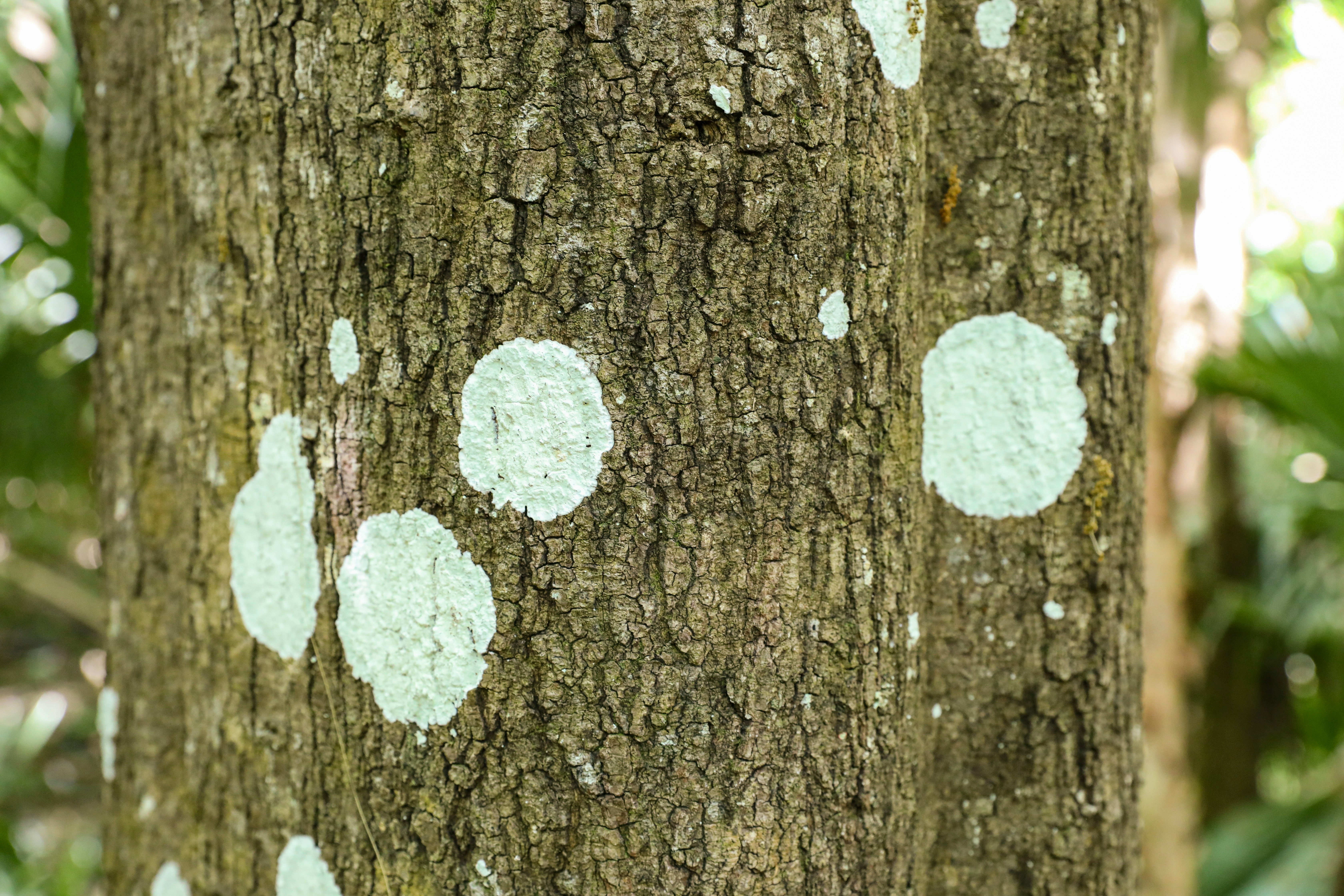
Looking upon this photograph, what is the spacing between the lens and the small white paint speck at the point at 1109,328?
88cm

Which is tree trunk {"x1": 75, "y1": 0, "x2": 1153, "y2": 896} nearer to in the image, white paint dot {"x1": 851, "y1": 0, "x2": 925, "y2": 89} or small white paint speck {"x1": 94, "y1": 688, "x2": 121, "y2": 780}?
white paint dot {"x1": 851, "y1": 0, "x2": 925, "y2": 89}

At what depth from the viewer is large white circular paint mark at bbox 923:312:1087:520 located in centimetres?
85

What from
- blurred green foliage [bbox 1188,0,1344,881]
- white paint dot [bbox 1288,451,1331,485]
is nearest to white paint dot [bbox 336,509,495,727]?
blurred green foliage [bbox 1188,0,1344,881]

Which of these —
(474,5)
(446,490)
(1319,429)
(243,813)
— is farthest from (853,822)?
(1319,429)

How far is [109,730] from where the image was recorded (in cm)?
98

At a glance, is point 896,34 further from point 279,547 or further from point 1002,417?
point 279,547

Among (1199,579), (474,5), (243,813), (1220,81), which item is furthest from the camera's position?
(1199,579)

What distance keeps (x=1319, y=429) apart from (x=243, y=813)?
7.29ft

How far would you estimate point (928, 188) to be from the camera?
862 mm

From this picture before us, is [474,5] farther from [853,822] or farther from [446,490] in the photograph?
[853,822]

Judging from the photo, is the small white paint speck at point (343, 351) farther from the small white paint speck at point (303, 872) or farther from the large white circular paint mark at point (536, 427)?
the small white paint speck at point (303, 872)

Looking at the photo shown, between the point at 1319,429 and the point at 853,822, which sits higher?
the point at 1319,429

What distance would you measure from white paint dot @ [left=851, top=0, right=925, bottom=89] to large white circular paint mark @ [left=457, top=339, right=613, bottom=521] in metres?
0.36

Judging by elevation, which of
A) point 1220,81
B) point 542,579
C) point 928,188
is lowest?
point 542,579
